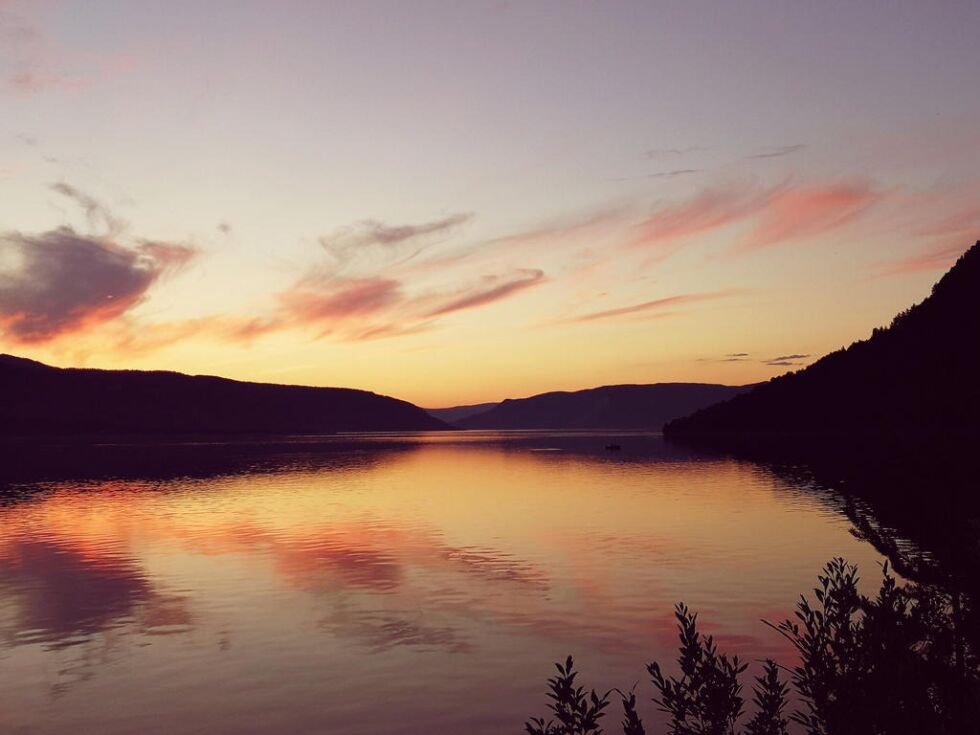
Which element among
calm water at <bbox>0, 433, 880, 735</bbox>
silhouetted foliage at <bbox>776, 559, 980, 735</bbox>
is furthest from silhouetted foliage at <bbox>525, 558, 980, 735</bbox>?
calm water at <bbox>0, 433, 880, 735</bbox>

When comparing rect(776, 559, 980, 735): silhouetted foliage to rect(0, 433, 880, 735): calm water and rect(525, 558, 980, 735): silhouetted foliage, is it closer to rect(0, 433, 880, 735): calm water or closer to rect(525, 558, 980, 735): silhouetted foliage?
rect(525, 558, 980, 735): silhouetted foliage

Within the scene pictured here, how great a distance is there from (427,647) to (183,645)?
7.32 m

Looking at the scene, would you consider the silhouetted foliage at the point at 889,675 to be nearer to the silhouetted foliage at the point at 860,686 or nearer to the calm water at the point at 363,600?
the silhouetted foliage at the point at 860,686

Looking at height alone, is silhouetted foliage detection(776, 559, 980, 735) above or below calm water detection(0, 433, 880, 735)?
above

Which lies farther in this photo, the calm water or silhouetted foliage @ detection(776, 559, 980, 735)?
the calm water

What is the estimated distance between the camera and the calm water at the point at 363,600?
1977cm

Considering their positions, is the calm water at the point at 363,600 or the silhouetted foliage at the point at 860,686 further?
the calm water at the point at 363,600

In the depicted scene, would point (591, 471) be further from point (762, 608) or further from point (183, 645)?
point (183, 645)

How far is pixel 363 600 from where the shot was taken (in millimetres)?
31234

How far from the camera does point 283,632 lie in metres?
26.1

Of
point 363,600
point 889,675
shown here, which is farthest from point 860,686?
point 363,600

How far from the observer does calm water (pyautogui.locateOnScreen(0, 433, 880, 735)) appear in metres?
19.8

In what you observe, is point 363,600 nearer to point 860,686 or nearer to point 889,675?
point 860,686

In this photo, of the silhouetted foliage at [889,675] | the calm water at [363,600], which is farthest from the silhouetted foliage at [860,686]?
the calm water at [363,600]
